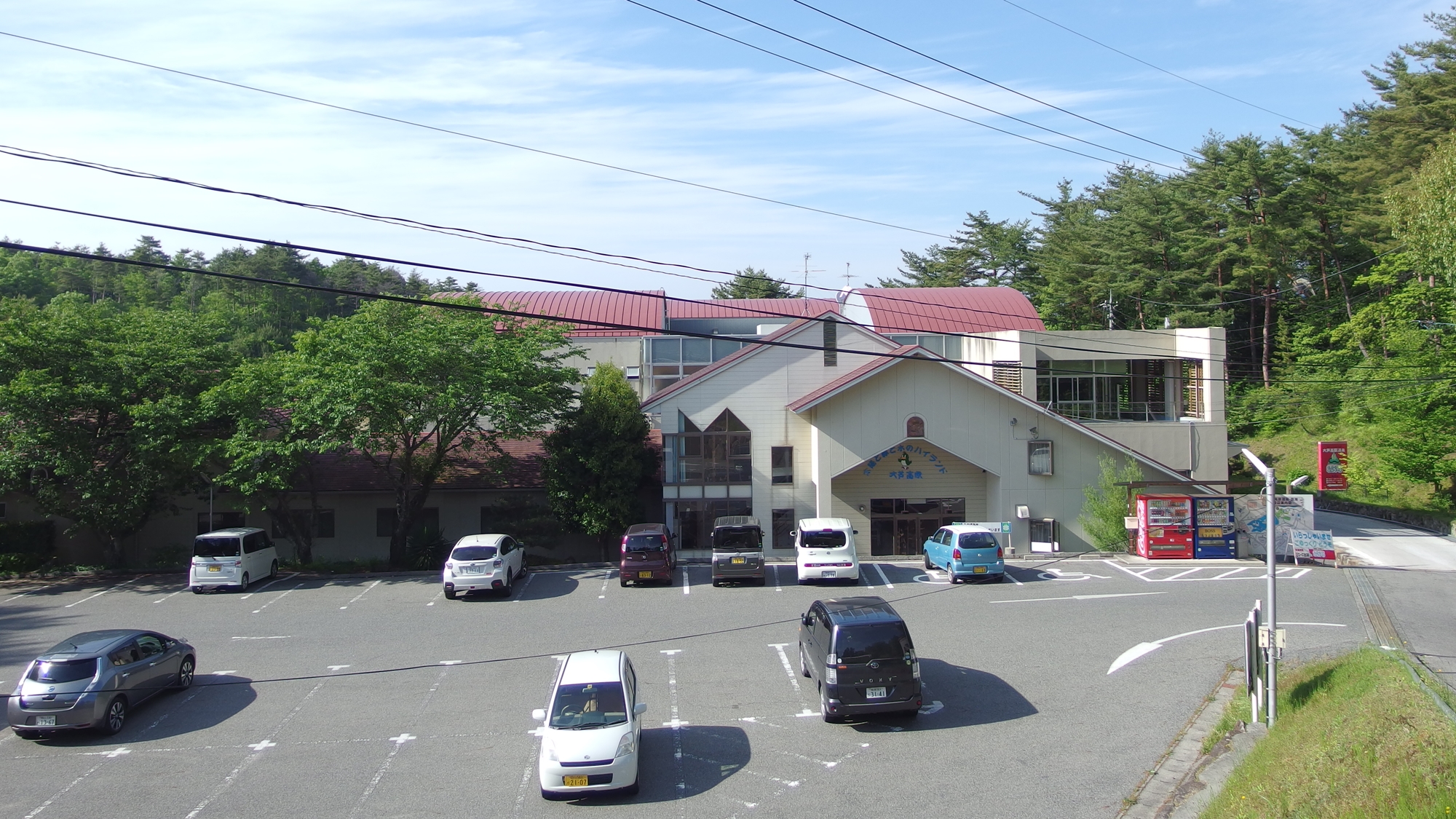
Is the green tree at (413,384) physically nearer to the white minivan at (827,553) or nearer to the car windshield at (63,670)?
the white minivan at (827,553)

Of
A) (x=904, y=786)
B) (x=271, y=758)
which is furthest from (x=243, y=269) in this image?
(x=904, y=786)

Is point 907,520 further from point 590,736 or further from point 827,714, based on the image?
point 590,736

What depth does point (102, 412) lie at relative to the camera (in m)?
27.8

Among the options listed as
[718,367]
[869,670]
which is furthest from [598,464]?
[869,670]

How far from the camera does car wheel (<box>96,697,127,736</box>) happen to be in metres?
14.6

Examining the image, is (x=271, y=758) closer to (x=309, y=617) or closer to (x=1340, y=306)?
(x=309, y=617)

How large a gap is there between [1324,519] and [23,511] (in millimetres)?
49891

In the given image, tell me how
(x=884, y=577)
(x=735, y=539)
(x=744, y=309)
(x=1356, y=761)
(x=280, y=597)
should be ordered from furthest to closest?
(x=744, y=309) < (x=884, y=577) < (x=735, y=539) < (x=280, y=597) < (x=1356, y=761)

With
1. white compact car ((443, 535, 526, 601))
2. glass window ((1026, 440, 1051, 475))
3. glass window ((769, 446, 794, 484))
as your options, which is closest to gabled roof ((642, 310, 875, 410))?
glass window ((769, 446, 794, 484))

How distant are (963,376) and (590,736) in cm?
2259

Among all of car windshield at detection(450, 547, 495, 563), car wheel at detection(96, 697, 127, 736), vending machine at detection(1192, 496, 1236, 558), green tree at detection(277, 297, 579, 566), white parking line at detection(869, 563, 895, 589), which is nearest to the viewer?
car wheel at detection(96, 697, 127, 736)

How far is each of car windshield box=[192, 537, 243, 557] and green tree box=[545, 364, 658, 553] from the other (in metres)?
8.99

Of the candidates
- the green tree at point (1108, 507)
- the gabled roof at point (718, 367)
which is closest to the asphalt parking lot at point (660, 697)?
the green tree at point (1108, 507)

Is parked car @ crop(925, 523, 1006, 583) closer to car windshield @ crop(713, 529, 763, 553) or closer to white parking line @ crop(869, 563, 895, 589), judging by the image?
white parking line @ crop(869, 563, 895, 589)
